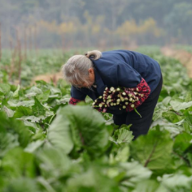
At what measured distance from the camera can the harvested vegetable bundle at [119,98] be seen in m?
2.61

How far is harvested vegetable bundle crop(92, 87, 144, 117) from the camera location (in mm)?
2605

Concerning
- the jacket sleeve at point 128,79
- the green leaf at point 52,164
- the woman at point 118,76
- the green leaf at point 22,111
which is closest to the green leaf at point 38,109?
the green leaf at point 22,111

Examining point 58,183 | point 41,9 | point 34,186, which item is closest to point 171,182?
point 58,183

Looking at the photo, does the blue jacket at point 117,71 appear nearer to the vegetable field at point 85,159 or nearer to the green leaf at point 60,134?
the vegetable field at point 85,159

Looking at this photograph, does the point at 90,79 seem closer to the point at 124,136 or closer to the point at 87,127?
the point at 124,136

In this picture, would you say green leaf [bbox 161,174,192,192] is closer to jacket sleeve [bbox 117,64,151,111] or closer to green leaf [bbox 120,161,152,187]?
green leaf [bbox 120,161,152,187]

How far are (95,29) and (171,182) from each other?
65.7 meters

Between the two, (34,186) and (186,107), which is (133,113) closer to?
(186,107)

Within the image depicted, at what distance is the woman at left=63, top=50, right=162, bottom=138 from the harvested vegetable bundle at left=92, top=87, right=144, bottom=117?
0.04m

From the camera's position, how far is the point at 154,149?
1473 millimetres

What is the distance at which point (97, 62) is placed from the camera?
2752 millimetres

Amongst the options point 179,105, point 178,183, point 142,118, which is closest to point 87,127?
point 178,183

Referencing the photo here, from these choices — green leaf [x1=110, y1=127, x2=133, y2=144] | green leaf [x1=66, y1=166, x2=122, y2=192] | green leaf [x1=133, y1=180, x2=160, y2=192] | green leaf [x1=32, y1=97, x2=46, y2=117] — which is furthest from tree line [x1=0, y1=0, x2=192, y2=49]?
green leaf [x1=66, y1=166, x2=122, y2=192]

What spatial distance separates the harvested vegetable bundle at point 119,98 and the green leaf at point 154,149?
1067 millimetres
